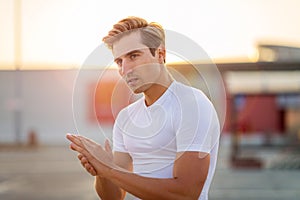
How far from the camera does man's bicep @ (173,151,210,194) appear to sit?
2.45 meters

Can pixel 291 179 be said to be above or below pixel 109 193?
below

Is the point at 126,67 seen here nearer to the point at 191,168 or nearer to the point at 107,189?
the point at 191,168

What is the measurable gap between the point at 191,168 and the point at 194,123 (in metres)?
0.17

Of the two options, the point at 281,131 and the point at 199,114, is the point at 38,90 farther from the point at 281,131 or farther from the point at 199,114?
the point at 199,114

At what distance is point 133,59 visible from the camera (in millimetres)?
2422

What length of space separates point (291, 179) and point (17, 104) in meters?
18.4

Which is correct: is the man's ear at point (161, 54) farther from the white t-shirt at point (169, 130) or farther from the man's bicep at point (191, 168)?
the man's bicep at point (191, 168)

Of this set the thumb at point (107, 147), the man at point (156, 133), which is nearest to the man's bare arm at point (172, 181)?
the man at point (156, 133)

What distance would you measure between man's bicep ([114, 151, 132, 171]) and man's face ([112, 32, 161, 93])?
13.9 inches

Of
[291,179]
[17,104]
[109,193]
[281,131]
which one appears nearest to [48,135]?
[17,104]

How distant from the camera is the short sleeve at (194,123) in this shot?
243 centimetres

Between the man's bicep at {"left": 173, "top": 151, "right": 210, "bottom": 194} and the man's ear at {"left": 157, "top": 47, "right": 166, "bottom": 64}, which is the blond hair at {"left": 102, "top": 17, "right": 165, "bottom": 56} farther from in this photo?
the man's bicep at {"left": 173, "top": 151, "right": 210, "bottom": 194}

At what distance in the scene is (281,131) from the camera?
24.6m

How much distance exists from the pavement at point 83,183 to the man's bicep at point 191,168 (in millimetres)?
8515
